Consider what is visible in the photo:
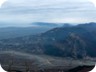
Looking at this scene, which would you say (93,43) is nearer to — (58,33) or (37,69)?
(58,33)

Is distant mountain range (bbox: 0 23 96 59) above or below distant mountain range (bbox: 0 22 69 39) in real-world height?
below

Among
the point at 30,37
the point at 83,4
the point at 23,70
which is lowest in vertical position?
the point at 23,70

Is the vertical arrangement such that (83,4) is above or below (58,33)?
above

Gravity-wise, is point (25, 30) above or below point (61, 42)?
above

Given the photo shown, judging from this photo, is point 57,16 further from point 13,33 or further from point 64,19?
point 13,33

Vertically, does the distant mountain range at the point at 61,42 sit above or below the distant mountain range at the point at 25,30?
below

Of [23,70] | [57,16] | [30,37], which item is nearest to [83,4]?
[57,16]

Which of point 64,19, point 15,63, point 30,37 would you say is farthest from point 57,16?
point 15,63
